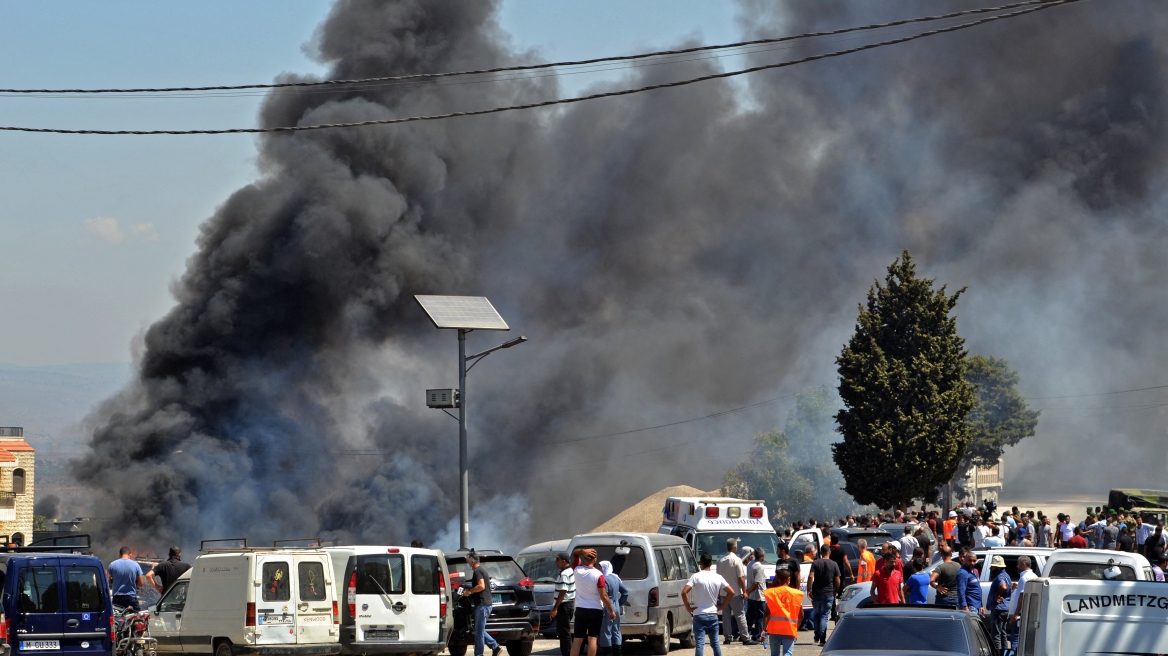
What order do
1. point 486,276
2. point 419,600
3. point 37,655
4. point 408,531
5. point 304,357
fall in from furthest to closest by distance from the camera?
point 486,276 < point 304,357 < point 408,531 < point 419,600 < point 37,655

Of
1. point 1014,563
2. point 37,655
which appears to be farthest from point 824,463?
point 37,655

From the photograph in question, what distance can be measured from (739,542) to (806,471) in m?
46.0

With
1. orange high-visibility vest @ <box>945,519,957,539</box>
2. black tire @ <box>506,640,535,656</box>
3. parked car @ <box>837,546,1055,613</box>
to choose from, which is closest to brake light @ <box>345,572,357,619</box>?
black tire @ <box>506,640,535,656</box>

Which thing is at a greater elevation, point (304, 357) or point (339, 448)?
point (304, 357)

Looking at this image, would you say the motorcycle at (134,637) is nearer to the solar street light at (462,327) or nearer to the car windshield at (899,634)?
the solar street light at (462,327)

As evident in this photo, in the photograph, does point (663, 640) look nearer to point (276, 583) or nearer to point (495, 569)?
point (495, 569)

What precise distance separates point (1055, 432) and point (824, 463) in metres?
36.5

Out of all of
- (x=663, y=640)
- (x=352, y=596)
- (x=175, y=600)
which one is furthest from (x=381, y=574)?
(x=663, y=640)

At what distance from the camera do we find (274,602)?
13617 millimetres

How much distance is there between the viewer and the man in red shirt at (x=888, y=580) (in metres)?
14.2

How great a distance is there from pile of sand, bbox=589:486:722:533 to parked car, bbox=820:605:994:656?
164ft

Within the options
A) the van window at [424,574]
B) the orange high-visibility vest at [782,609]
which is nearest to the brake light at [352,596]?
the van window at [424,574]

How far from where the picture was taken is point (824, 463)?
64250 millimetres

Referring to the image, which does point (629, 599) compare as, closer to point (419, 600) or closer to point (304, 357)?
point (419, 600)
